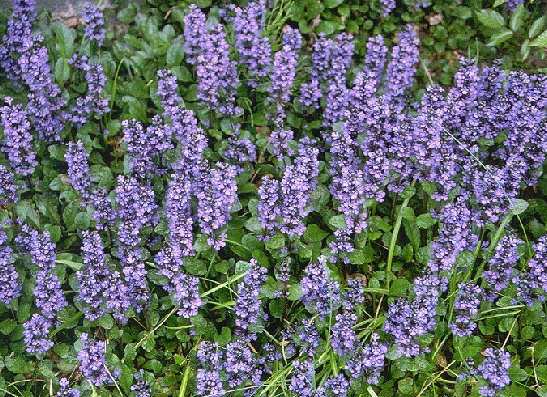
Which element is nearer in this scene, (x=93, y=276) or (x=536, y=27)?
(x=93, y=276)

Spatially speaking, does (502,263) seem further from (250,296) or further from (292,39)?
(292,39)

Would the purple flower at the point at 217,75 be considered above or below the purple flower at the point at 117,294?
above

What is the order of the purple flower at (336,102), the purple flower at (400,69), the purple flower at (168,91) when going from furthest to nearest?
the purple flower at (400,69)
the purple flower at (336,102)
the purple flower at (168,91)

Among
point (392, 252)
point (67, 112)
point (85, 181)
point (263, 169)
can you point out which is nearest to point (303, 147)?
point (263, 169)

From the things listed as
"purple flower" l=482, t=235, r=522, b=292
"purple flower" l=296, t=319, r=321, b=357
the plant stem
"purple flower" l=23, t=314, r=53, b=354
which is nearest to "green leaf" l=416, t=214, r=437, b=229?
the plant stem

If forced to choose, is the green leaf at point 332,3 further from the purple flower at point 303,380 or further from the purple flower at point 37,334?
the purple flower at point 37,334

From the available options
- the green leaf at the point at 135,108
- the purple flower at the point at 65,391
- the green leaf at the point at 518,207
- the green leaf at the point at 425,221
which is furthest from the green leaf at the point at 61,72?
the green leaf at the point at 518,207

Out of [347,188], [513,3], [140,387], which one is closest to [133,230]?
[140,387]
